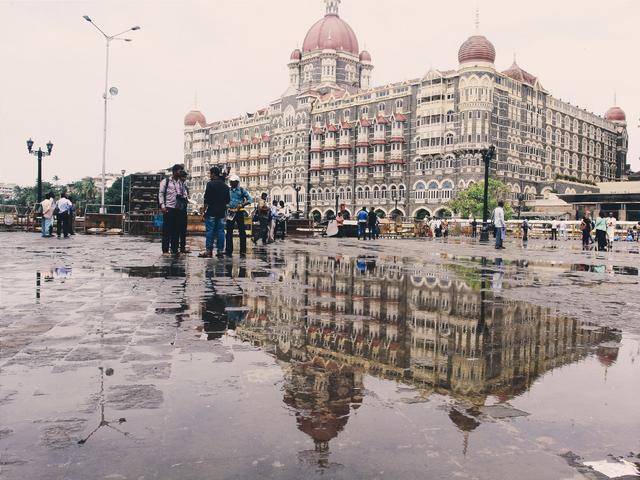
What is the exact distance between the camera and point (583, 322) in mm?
4805

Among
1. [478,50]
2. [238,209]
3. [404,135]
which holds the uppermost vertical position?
[478,50]

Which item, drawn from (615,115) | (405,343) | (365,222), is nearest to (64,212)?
(365,222)

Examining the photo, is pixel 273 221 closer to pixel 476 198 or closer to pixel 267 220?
pixel 267 220

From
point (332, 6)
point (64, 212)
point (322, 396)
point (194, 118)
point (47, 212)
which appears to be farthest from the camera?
point (194, 118)

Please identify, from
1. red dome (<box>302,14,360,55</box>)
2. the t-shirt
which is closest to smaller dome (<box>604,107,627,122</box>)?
red dome (<box>302,14,360,55</box>)

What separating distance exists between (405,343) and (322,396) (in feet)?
4.20

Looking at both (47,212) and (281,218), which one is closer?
(47,212)

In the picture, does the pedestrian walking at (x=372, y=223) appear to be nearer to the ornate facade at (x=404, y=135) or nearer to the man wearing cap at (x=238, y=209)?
the man wearing cap at (x=238, y=209)

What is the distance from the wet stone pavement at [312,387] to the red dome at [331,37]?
3295 inches

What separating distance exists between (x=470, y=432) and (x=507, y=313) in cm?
315

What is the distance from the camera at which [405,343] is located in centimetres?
374

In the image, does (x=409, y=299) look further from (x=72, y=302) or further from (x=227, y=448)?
(x=227, y=448)

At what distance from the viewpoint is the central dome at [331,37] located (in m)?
84.2

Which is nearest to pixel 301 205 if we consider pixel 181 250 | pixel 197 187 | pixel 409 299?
pixel 197 187
